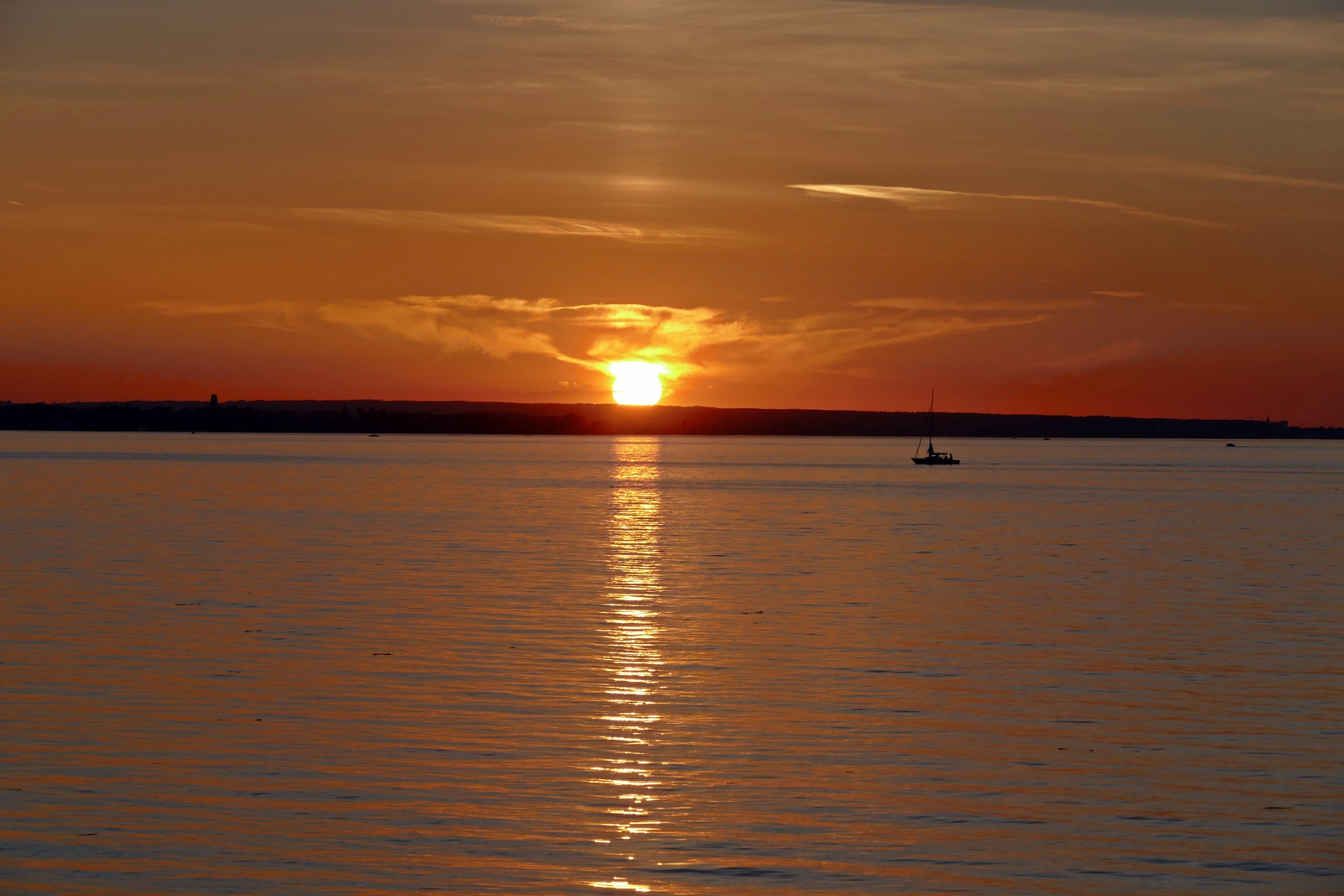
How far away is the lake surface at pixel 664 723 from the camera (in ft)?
47.9

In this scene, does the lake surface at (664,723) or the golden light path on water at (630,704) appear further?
the golden light path on water at (630,704)

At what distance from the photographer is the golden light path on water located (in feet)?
51.4

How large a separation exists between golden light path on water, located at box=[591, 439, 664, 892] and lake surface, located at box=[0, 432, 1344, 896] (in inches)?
4.0

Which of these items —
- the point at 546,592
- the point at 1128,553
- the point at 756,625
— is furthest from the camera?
the point at 1128,553

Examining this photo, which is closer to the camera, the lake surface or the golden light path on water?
the lake surface

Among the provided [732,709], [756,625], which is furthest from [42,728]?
[756,625]

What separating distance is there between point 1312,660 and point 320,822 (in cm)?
2066

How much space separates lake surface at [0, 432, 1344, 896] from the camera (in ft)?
47.9

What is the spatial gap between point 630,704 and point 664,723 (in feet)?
5.29

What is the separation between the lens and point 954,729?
2106 cm

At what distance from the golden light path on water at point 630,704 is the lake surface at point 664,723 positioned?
102 millimetres

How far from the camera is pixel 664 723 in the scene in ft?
69.8

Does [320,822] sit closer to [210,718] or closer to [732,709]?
[210,718]

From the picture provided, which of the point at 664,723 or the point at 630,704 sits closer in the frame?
the point at 664,723
